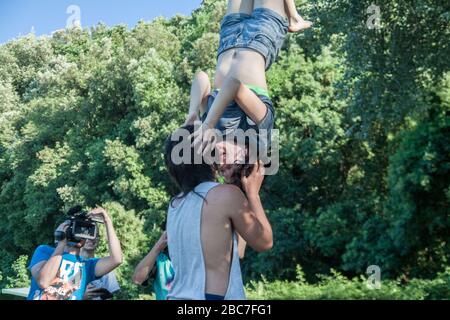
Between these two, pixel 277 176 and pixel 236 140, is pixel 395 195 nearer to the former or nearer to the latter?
pixel 277 176

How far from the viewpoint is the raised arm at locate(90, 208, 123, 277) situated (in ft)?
14.9

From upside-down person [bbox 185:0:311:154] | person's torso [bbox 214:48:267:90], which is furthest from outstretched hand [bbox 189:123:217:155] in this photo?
person's torso [bbox 214:48:267:90]

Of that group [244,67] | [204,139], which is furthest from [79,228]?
[204,139]

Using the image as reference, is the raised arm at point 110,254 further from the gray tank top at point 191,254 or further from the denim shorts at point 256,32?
the gray tank top at point 191,254

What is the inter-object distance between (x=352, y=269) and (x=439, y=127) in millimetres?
4543

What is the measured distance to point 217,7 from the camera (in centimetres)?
2531

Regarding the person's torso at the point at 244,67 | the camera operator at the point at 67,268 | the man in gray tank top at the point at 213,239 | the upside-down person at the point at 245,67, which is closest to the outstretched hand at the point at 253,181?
the man in gray tank top at the point at 213,239

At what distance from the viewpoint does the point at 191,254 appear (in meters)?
2.95

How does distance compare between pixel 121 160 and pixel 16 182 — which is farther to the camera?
pixel 16 182

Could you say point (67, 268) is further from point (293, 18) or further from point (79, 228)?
point (293, 18)

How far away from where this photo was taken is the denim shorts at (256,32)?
399 cm

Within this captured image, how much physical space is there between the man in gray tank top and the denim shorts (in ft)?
4.02

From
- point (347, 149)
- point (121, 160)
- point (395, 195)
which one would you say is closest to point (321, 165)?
point (347, 149)

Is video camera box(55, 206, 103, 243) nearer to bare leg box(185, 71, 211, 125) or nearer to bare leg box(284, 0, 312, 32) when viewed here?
bare leg box(185, 71, 211, 125)
